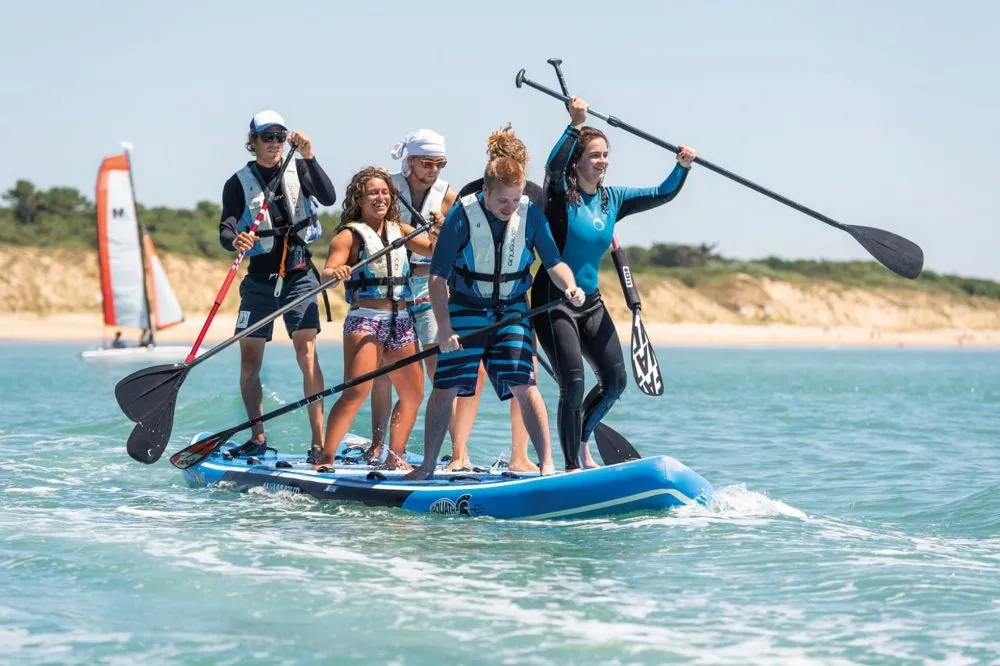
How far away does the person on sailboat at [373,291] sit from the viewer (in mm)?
7488

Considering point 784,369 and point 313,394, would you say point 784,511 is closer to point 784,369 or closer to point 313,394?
point 313,394

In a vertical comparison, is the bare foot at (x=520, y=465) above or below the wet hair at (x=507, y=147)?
below

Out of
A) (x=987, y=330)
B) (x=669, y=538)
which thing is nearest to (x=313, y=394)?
(x=669, y=538)

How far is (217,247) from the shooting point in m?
53.6

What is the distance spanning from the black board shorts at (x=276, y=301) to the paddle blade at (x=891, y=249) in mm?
3270

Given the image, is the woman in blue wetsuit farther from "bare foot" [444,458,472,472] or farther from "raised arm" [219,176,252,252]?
"raised arm" [219,176,252,252]

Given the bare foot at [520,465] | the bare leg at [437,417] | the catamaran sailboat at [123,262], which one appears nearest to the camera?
the bare leg at [437,417]

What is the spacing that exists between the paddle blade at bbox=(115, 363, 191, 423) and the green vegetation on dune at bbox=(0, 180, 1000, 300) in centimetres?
4176

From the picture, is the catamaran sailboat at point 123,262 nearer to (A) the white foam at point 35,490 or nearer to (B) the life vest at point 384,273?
(A) the white foam at point 35,490

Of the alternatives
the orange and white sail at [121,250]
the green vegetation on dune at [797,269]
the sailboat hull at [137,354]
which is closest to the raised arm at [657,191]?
the sailboat hull at [137,354]

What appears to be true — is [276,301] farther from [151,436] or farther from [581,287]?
[581,287]

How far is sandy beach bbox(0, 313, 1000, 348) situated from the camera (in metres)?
43.9

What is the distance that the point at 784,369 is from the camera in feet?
109

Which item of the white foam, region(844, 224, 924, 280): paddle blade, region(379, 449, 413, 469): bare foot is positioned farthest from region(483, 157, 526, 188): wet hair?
the white foam
